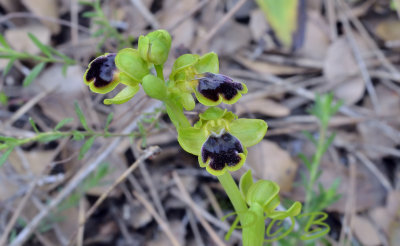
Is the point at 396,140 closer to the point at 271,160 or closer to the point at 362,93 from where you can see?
the point at 362,93

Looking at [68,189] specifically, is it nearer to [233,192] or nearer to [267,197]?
[233,192]

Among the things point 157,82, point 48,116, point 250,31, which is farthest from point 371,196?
point 48,116

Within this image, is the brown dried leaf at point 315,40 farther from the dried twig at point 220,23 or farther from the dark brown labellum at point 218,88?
the dark brown labellum at point 218,88

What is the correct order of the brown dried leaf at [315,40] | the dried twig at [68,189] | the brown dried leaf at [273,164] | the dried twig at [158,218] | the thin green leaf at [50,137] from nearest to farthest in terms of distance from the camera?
1. the thin green leaf at [50,137]
2. the dried twig at [68,189]
3. the dried twig at [158,218]
4. the brown dried leaf at [273,164]
5. the brown dried leaf at [315,40]

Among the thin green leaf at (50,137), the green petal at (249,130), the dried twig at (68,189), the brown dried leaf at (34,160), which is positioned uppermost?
the thin green leaf at (50,137)

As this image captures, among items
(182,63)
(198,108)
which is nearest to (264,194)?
→ (182,63)

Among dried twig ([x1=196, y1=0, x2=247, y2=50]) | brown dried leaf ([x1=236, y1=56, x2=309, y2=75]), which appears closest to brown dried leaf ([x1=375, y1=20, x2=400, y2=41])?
brown dried leaf ([x1=236, y1=56, x2=309, y2=75])

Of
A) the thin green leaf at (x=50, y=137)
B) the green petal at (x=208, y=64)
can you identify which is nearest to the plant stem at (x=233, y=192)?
the green petal at (x=208, y=64)
